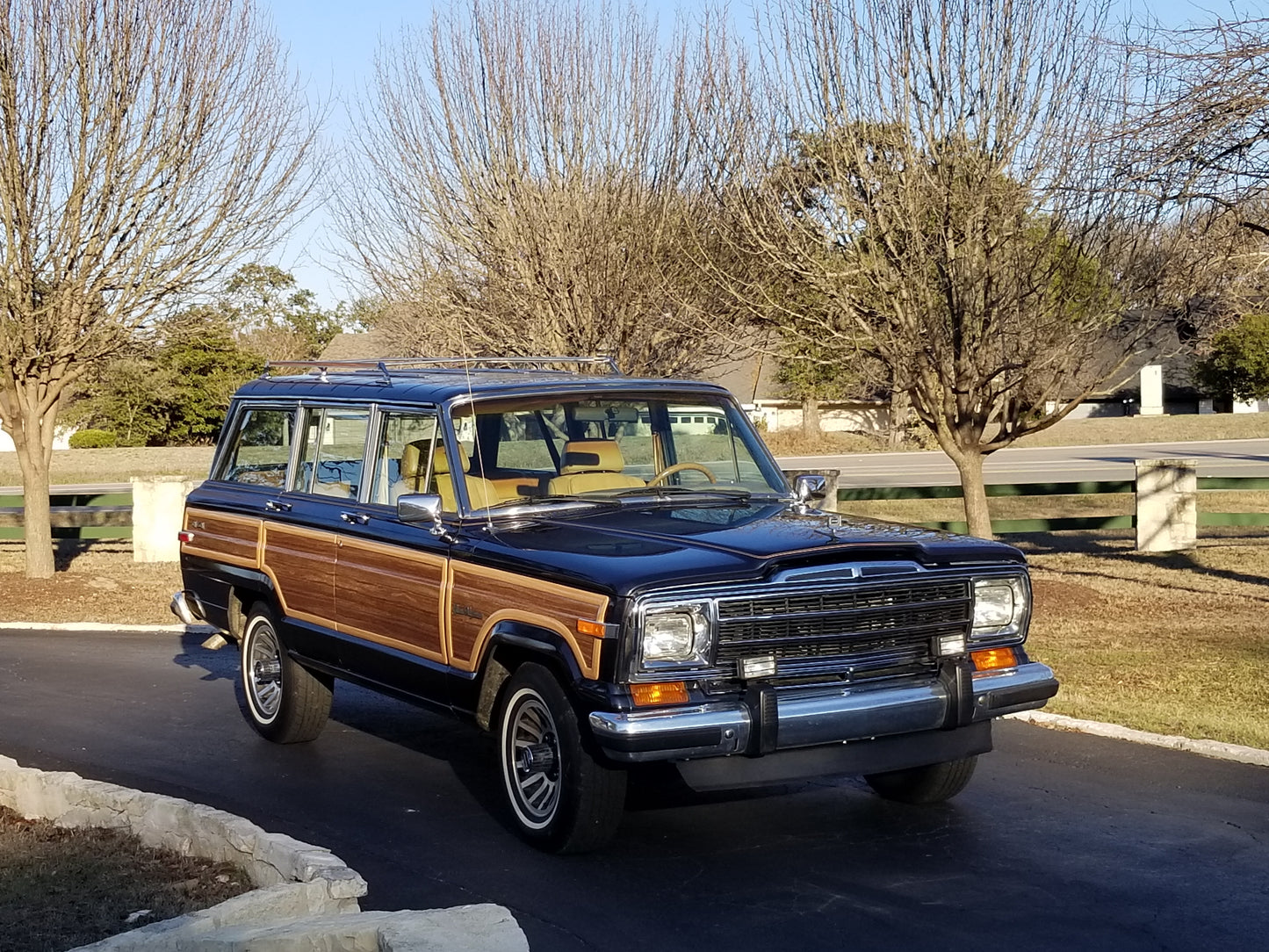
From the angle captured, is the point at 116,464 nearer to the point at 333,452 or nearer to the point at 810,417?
the point at 810,417

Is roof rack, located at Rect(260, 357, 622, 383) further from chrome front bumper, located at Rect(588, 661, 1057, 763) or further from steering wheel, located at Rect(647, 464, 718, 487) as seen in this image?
chrome front bumper, located at Rect(588, 661, 1057, 763)

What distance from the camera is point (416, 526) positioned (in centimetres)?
747

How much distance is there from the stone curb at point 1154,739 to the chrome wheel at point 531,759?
2587 mm

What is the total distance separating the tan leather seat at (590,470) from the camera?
7.58 meters

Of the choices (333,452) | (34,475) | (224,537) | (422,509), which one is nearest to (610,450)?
(422,509)

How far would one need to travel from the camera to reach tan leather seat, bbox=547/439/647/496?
7582mm

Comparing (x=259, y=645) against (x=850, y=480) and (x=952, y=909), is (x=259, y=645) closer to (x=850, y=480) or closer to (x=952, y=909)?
(x=952, y=909)

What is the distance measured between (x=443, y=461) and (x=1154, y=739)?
427 cm

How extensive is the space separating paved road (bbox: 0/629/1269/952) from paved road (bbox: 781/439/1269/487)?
22.2 metres

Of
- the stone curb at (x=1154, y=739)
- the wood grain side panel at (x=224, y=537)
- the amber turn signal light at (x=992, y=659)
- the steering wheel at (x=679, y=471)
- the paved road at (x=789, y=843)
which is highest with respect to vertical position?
the steering wheel at (x=679, y=471)

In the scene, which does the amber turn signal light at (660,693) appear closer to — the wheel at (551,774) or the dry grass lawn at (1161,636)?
the wheel at (551,774)

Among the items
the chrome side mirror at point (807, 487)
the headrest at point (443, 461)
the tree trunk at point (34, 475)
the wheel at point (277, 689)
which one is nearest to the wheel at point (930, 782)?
the chrome side mirror at point (807, 487)

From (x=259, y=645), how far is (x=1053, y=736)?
15.6 ft

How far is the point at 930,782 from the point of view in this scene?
23.7 ft
